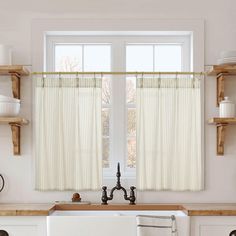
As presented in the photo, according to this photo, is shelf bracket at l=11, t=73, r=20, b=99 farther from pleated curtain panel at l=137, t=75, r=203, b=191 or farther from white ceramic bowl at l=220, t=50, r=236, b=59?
white ceramic bowl at l=220, t=50, r=236, b=59

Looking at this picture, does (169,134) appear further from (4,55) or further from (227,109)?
(4,55)

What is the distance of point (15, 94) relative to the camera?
14.1ft

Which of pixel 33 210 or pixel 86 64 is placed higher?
pixel 86 64

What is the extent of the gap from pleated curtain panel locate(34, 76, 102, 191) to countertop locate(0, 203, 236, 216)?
0.20 metres

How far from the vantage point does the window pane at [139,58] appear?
457 cm

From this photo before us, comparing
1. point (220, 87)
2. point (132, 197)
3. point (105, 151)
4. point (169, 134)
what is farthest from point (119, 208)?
point (220, 87)

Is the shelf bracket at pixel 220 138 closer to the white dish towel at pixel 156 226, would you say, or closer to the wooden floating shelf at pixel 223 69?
the wooden floating shelf at pixel 223 69

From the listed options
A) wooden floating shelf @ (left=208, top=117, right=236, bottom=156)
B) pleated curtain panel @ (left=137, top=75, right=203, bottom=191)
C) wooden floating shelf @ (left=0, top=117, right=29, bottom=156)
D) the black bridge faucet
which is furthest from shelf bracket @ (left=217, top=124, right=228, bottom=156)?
wooden floating shelf @ (left=0, top=117, right=29, bottom=156)

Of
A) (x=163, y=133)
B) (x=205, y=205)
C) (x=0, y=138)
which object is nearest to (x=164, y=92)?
(x=163, y=133)

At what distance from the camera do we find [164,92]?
171 inches

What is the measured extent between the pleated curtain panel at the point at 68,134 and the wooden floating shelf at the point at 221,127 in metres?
0.92

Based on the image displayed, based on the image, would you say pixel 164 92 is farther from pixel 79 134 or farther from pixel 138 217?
pixel 138 217

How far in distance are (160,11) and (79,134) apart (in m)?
1.19

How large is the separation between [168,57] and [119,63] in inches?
16.5
